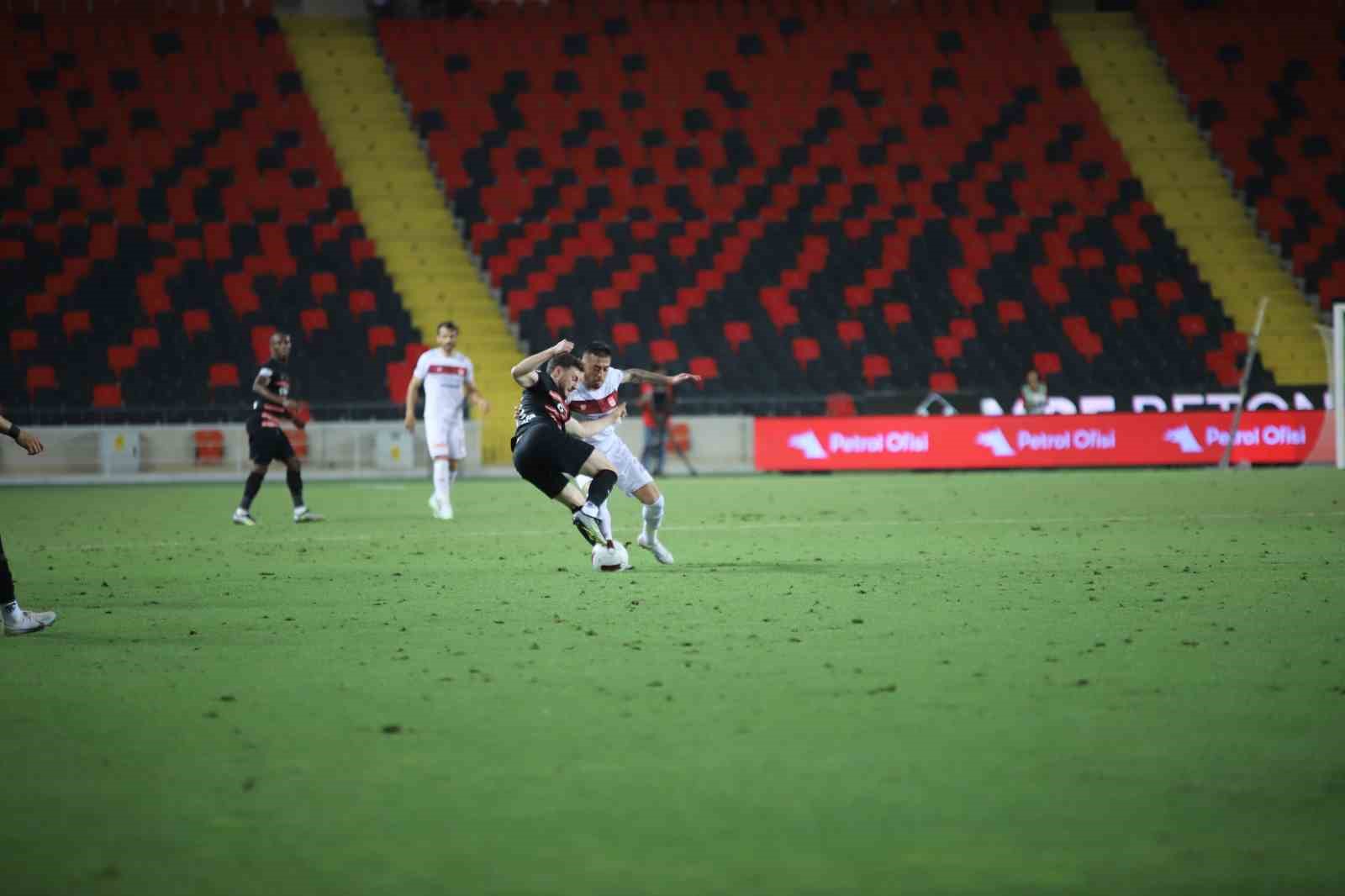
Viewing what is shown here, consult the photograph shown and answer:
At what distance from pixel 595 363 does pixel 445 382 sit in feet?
21.6

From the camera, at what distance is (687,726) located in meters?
5.82

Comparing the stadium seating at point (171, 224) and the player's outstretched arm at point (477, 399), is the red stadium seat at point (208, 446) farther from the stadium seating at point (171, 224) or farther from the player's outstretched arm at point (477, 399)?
the player's outstretched arm at point (477, 399)

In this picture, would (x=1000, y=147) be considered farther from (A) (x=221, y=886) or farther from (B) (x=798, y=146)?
(A) (x=221, y=886)

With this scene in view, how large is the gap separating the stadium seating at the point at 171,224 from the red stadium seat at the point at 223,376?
0.03 metres

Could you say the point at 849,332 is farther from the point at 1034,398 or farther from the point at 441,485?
the point at 441,485

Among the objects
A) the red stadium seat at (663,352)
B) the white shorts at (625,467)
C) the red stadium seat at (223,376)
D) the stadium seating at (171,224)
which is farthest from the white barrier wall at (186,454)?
the white shorts at (625,467)

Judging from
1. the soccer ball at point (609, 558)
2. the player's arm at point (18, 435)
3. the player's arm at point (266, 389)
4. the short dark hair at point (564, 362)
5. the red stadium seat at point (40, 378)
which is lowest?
the soccer ball at point (609, 558)

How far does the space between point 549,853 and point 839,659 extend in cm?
332

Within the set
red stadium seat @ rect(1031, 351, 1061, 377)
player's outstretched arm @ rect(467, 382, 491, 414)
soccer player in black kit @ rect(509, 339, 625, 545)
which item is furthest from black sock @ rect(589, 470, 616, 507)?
red stadium seat @ rect(1031, 351, 1061, 377)

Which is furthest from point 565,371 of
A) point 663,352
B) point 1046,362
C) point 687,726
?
point 1046,362

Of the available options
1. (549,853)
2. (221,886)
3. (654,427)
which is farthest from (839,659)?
(654,427)

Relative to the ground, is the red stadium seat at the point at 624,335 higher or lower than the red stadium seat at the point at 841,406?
higher

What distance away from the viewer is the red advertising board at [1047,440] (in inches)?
1139

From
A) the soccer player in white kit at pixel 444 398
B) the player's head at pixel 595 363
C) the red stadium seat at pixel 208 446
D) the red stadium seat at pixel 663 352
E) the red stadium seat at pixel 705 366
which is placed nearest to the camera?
the player's head at pixel 595 363
